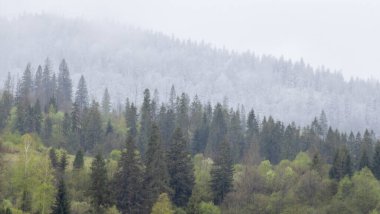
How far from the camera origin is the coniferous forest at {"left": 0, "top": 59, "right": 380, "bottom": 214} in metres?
88.8

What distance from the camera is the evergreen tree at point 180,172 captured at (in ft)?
323

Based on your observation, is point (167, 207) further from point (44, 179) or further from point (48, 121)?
point (48, 121)

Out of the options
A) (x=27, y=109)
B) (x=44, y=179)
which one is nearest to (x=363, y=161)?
(x=44, y=179)

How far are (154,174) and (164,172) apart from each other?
213cm

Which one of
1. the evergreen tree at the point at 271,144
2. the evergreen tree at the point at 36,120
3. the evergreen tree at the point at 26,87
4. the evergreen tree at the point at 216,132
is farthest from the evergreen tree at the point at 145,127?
the evergreen tree at the point at 26,87

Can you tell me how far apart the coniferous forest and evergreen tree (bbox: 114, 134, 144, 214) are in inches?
5.5

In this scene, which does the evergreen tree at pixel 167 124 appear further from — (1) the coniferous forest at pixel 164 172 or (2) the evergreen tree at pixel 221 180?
(2) the evergreen tree at pixel 221 180

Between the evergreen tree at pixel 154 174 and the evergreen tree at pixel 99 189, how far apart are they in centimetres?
645

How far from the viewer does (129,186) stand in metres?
91.8

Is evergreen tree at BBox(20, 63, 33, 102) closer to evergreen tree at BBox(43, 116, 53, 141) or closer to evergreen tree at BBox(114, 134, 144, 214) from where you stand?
evergreen tree at BBox(43, 116, 53, 141)

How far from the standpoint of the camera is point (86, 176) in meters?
96.7

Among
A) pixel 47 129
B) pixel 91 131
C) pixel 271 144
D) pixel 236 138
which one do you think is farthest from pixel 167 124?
pixel 47 129

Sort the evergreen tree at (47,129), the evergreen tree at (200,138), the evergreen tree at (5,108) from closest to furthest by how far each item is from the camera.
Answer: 1. the evergreen tree at (47,129)
2. the evergreen tree at (5,108)
3. the evergreen tree at (200,138)

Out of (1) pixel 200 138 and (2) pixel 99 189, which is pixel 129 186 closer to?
(2) pixel 99 189
